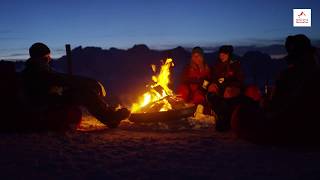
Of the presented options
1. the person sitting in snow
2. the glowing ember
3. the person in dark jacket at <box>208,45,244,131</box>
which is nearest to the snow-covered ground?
the person sitting in snow

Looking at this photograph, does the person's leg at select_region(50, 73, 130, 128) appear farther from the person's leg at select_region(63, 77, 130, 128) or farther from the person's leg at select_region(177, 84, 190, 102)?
the person's leg at select_region(177, 84, 190, 102)

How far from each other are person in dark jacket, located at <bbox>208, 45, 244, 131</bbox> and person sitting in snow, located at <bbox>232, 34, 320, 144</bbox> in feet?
4.28

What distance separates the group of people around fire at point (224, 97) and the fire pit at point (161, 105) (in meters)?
0.45

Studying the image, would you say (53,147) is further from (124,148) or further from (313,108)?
(313,108)

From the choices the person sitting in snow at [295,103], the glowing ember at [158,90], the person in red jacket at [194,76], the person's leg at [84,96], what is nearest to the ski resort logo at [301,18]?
the person in red jacket at [194,76]

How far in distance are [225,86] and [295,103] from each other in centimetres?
370

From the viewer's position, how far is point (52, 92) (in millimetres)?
9242

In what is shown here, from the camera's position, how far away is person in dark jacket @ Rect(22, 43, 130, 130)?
29.9 ft

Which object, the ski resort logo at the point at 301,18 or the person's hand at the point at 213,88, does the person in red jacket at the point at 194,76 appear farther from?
the ski resort logo at the point at 301,18

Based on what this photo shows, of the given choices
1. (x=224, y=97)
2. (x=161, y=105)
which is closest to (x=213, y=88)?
(x=161, y=105)

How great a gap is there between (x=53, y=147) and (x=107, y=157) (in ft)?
3.88

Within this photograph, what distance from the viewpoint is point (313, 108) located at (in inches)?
291

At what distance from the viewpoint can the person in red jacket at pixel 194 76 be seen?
11.9 m

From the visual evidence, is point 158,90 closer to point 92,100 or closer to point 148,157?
point 92,100
